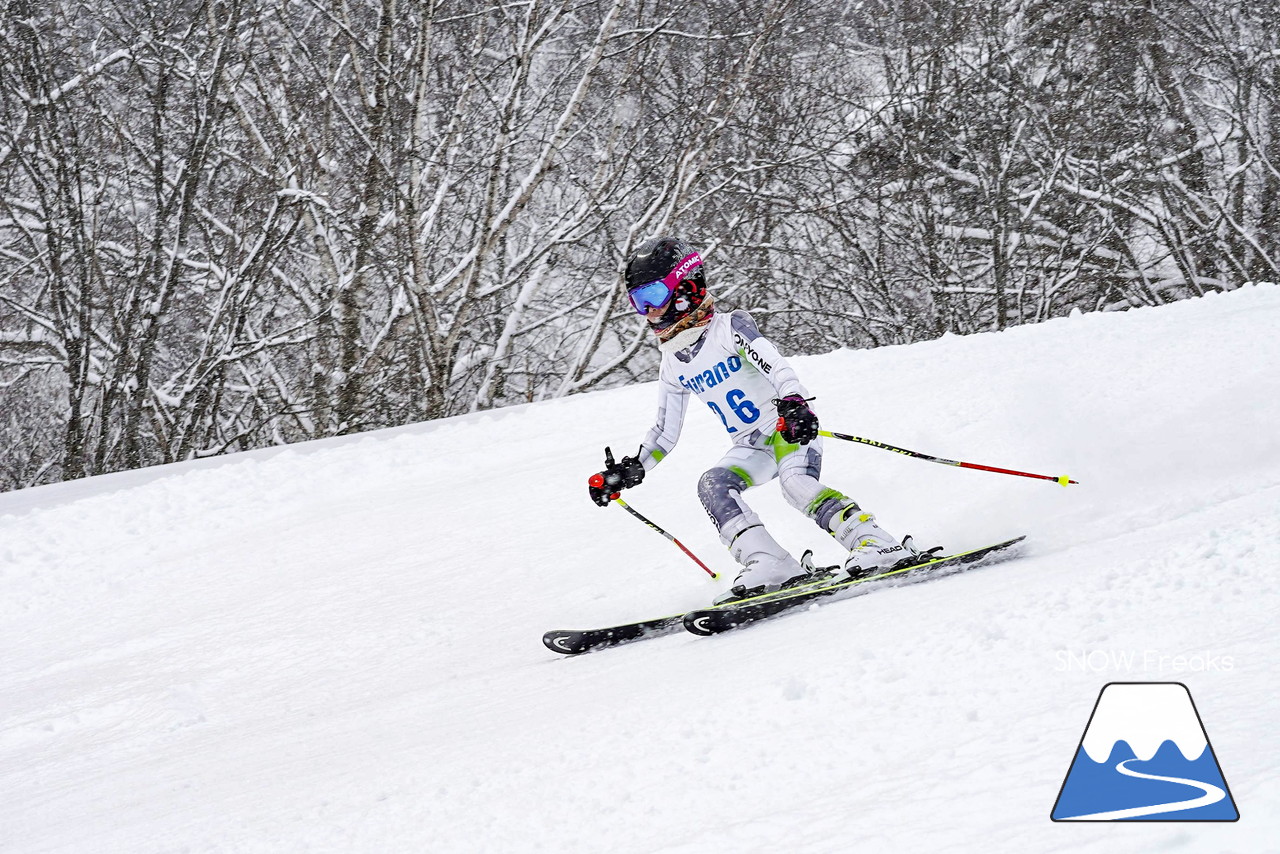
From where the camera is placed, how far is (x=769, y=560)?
4879mm

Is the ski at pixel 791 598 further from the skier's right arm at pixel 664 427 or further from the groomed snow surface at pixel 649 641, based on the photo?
the skier's right arm at pixel 664 427

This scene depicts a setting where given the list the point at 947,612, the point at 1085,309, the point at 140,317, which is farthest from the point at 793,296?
the point at 947,612

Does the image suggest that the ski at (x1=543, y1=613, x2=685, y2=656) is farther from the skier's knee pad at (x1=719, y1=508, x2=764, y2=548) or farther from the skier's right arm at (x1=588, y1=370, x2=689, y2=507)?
the skier's right arm at (x1=588, y1=370, x2=689, y2=507)

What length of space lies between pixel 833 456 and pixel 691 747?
4258 millimetres

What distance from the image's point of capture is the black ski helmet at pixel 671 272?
16.3ft

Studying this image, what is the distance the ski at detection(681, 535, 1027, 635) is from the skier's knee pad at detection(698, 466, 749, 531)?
524 millimetres

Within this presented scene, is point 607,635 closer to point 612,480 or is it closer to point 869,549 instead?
point 612,480

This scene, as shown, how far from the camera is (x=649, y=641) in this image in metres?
4.71

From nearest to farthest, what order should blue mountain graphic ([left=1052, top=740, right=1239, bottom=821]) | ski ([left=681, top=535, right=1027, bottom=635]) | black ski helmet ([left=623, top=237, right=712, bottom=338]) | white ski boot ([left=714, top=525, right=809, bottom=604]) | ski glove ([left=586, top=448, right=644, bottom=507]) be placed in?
blue mountain graphic ([left=1052, top=740, right=1239, bottom=821]), ski ([left=681, top=535, right=1027, bottom=635]), white ski boot ([left=714, top=525, right=809, bottom=604]), black ski helmet ([left=623, top=237, right=712, bottom=338]), ski glove ([left=586, top=448, right=644, bottom=507])

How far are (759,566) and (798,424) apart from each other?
73cm

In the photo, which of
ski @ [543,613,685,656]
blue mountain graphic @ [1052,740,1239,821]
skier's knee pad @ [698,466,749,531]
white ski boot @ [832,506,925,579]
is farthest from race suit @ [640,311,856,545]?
blue mountain graphic @ [1052,740,1239,821]

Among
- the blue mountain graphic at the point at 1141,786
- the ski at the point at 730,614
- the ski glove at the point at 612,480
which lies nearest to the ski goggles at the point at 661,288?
the ski glove at the point at 612,480

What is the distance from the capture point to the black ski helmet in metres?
4.98

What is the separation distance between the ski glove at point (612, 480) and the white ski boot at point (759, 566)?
601mm
